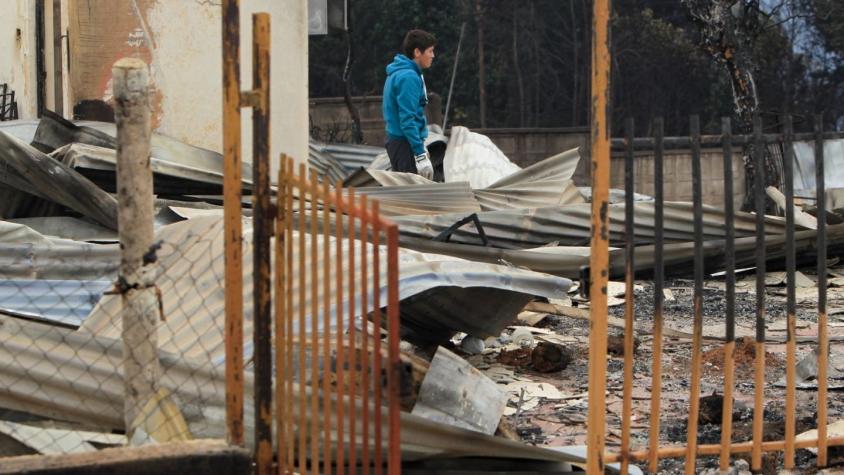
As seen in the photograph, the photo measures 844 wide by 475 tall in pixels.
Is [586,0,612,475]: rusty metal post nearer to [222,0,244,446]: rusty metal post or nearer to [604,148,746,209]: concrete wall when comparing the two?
[222,0,244,446]: rusty metal post

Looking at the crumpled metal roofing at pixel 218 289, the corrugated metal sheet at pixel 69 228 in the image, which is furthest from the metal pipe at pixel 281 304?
the corrugated metal sheet at pixel 69 228

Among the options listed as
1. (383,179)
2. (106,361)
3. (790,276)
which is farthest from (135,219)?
(383,179)

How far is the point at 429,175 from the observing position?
35.0 feet

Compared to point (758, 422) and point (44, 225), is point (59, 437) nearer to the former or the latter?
point (758, 422)

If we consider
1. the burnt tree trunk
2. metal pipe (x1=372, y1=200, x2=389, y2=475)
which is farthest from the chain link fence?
the burnt tree trunk

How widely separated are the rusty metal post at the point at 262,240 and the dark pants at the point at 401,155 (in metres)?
6.60

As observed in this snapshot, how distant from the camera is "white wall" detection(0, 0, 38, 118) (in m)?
11.2

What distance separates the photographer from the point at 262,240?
153 inches

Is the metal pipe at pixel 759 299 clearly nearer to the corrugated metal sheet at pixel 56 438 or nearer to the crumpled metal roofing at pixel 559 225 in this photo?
the corrugated metal sheet at pixel 56 438

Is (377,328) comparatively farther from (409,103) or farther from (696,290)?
(409,103)

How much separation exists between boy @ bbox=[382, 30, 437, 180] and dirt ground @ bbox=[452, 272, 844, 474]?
7.00 ft

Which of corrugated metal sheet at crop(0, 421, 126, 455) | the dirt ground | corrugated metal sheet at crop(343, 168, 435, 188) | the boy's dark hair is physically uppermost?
the boy's dark hair

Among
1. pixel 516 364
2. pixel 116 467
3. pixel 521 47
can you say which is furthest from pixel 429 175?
pixel 521 47

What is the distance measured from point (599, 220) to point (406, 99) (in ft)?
20.4
